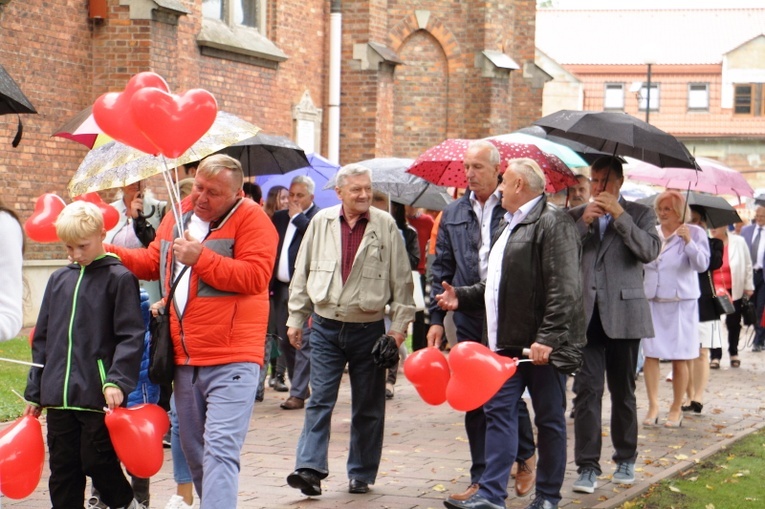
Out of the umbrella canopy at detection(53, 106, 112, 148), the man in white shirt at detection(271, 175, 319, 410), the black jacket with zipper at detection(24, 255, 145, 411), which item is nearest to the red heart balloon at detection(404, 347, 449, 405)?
the black jacket with zipper at detection(24, 255, 145, 411)

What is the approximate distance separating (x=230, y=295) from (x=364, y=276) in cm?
171

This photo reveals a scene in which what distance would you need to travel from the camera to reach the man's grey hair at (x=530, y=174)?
6.92 metres

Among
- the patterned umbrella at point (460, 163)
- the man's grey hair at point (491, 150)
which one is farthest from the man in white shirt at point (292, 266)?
the man's grey hair at point (491, 150)

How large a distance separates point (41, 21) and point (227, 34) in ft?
14.1

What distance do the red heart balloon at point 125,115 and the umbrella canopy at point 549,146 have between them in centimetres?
357

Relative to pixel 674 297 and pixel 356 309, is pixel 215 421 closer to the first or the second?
pixel 356 309

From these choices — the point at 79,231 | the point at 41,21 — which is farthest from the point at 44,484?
the point at 41,21

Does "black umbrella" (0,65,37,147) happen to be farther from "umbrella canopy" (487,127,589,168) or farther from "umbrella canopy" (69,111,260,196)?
"umbrella canopy" (487,127,589,168)

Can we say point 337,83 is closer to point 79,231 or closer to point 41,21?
point 41,21

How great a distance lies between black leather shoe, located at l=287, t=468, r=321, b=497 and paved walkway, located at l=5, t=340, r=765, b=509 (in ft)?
0.21

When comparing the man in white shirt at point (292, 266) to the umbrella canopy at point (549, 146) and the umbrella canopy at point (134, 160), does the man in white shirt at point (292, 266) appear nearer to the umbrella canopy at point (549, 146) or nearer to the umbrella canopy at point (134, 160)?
the umbrella canopy at point (549, 146)

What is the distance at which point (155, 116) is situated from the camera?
5.86 m

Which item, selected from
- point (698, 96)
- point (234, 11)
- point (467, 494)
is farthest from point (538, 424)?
point (698, 96)

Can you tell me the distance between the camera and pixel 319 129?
72.2ft
